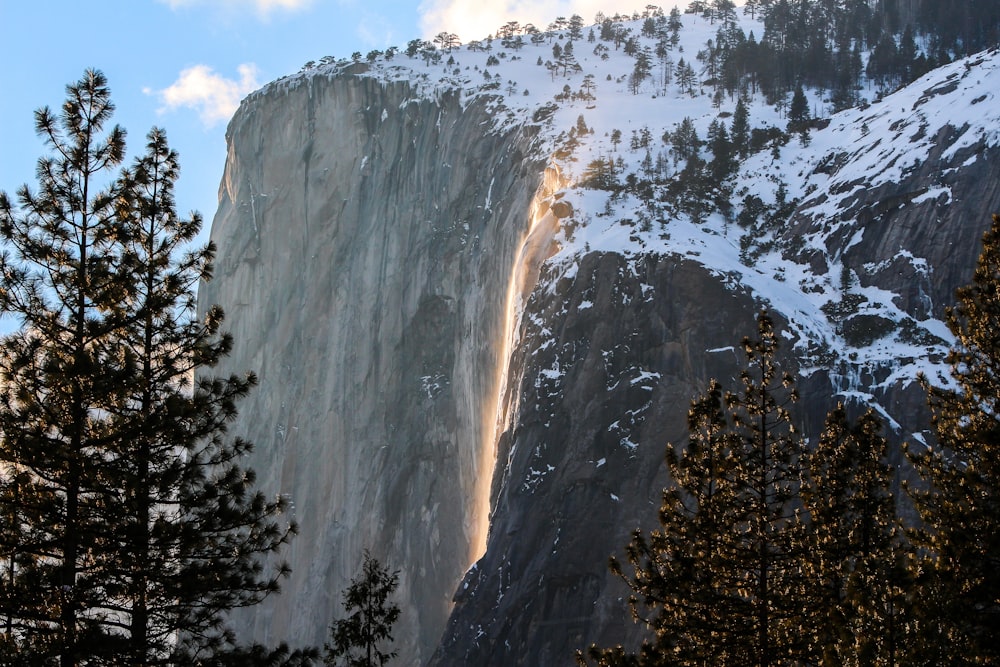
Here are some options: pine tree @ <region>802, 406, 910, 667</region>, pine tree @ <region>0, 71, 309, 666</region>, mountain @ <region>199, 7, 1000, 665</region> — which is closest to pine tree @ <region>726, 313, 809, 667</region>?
pine tree @ <region>802, 406, 910, 667</region>

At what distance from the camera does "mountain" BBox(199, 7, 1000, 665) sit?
4828 cm

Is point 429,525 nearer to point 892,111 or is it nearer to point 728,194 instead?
point 728,194

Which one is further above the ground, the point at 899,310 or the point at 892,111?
the point at 892,111

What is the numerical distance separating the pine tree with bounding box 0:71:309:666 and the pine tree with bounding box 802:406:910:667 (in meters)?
7.79

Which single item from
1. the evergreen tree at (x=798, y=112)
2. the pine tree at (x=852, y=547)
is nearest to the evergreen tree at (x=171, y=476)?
the pine tree at (x=852, y=547)

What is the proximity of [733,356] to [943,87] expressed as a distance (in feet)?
89.3

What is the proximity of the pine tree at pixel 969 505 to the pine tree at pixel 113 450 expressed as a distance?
349 inches

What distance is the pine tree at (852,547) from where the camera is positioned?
12023 mm

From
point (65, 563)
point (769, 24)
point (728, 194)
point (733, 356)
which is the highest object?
point (769, 24)

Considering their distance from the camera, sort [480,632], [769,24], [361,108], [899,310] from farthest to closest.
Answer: [769,24], [361,108], [899,310], [480,632]

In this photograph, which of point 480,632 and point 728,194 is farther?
point 728,194

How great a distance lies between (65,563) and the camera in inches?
522

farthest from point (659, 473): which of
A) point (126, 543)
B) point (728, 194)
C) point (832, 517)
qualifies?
point (126, 543)

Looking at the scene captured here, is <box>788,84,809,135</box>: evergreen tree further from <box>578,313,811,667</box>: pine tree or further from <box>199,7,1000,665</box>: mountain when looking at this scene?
<box>578,313,811,667</box>: pine tree
